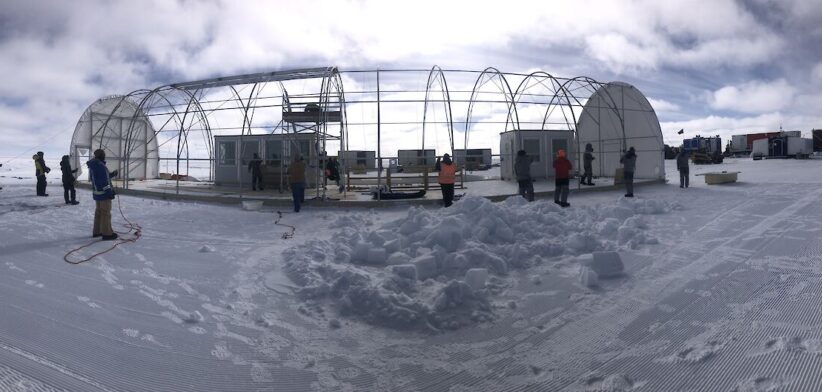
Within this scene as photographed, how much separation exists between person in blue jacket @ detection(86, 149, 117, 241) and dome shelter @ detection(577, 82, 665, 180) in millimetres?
18600

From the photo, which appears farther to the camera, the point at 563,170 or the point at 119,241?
the point at 563,170

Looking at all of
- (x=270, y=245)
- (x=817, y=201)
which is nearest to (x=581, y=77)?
(x=817, y=201)

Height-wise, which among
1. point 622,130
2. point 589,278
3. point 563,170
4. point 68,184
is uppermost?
point 622,130

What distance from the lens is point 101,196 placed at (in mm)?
8164

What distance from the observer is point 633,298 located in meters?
4.79

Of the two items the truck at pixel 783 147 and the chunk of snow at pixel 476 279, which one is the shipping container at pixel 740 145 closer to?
the truck at pixel 783 147

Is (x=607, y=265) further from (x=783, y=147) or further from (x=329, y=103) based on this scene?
(x=783, y=147)

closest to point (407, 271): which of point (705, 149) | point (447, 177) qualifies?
point (447, 177)

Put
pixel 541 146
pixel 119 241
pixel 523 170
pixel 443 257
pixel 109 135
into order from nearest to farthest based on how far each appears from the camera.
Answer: pixel 443 257 < pixel 119 241 < pixel 523 170 < pixel 541 146 < pixel 109 135

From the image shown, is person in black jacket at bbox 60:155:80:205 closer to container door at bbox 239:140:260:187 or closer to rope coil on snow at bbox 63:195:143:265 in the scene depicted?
rope coil on snow at bbox 63:195:143:265

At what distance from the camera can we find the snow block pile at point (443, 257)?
4691mm

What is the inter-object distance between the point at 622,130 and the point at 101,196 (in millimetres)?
Answer: 22524

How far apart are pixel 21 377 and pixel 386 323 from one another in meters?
2.82

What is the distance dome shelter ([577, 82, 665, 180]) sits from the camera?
2189 cm
